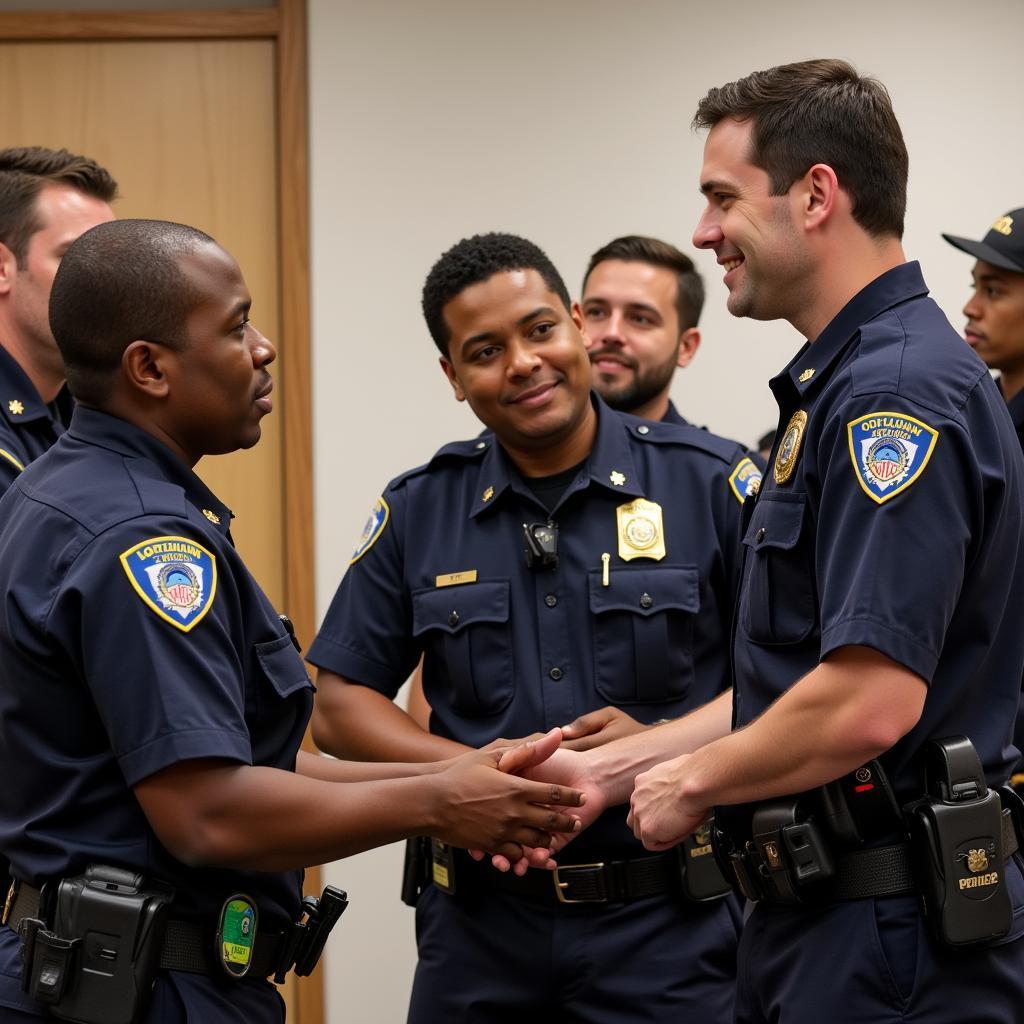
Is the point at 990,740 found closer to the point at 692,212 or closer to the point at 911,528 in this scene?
the point at 911,528

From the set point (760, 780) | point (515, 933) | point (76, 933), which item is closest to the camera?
point (76, 933)

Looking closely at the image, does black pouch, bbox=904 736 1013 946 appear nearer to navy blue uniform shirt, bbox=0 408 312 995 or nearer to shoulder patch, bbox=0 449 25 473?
navy blue uniform shirt, bbox=0 408 312 995

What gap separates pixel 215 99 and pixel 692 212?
1357mm

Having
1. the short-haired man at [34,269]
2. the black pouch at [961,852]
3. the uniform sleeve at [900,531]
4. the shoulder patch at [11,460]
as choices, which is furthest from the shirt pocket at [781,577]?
the short-haired man at [34,269]

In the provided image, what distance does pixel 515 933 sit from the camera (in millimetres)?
2092

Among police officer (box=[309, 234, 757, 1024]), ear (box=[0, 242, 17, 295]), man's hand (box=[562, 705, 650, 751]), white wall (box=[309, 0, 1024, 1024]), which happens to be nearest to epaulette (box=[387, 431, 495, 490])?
police officer (box=[309, 234, 757, 1024])

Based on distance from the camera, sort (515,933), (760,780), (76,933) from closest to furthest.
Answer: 1. (76,933)
2. (760,780)
3. (515,933)

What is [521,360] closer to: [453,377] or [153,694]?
[453,377]

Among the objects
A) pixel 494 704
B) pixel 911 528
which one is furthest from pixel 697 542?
pixel 911 528

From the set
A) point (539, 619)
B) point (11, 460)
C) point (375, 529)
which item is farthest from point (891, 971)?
point (11, 460)

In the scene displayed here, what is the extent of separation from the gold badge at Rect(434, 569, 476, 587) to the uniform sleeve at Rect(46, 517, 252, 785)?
828 mm

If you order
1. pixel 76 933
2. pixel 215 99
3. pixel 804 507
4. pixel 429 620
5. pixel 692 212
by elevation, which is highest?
pixel 215 99

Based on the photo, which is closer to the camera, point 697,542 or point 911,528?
point 911,528

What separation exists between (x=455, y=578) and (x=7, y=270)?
39.5 inches
